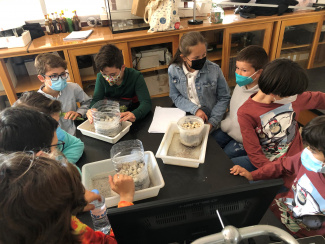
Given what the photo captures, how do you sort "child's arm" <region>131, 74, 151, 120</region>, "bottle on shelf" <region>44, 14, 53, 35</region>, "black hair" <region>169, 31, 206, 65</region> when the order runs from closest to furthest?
1. "child's arm" <region>131, 74, 151, 120</region>
2. "black hair" <region>169, 31, 206, 65</region>
3. "bottle on shelf" <region>44, 14, 53, 35</region>

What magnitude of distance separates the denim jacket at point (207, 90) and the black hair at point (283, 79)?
19.2 inches

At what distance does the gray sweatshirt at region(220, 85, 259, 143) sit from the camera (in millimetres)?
1558

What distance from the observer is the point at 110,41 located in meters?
2.51

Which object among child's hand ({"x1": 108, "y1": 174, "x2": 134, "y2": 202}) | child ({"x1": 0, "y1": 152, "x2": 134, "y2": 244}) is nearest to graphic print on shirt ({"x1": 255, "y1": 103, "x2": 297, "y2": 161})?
child's hand ({"x1": 108, "y1": 174, "x2": 134, "y2": 202})

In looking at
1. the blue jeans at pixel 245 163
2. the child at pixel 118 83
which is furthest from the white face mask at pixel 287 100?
the child at pixel 118 83

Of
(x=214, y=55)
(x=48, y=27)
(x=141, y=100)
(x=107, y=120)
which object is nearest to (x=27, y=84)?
(x=48, y=27)

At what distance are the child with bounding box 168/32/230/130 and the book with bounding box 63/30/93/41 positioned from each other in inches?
50.7

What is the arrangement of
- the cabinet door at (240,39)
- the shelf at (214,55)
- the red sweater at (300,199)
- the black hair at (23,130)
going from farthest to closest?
the shelf at (214,55)
the cabinet door at (240,39)
the red sweater at (300,199)
the black hair at (23,130)

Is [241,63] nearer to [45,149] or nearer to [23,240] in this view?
[45,149]

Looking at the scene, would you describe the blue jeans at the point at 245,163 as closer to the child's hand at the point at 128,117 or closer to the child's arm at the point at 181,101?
the child's arm at the point at 181,101

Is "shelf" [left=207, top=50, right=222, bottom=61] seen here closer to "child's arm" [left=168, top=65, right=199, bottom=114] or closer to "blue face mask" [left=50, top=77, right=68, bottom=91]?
"child's arm" [left=168, top=65, right=199, bottom=114]

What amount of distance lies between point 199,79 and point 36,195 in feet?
4.64

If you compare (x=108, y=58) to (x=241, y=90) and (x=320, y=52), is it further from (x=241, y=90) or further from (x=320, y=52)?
(x=320, y=52)

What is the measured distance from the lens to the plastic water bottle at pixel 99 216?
846mm
